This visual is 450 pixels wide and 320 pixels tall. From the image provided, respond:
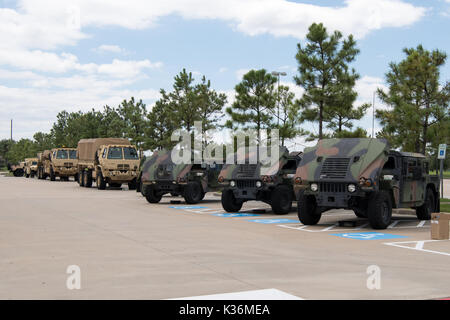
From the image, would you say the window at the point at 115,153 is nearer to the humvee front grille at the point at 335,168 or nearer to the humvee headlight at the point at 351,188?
the humvee front grille at the point at 335,168

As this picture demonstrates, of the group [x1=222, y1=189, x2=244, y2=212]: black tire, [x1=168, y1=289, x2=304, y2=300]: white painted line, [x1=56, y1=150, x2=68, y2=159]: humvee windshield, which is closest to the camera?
[x1=168, y1=289, x2=304, y2=300]: white painted line

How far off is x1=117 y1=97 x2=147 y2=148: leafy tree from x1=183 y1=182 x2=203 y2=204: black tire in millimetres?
29117

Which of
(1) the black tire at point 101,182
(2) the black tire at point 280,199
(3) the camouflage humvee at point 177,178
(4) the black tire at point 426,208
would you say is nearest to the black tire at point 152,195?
(3) the camouflage humvee at point 177,178

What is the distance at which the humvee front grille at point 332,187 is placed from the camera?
1395cm

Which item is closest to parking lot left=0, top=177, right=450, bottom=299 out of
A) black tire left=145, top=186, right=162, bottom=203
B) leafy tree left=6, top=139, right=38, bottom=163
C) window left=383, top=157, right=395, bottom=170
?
window left=383, top=157, right=395, bottom=170

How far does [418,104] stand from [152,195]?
412 inches

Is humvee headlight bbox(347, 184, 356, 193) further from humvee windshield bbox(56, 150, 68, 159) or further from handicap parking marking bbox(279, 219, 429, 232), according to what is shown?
humvee windshield bbox(56, 150, 68, 159)

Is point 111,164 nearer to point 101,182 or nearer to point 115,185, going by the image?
point 101,182

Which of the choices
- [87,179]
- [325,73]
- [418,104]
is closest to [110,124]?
[87,179]

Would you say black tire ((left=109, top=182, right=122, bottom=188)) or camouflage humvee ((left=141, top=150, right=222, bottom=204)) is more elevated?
camouflage humvee ((left=141, top=150, right=222, bottom=204))

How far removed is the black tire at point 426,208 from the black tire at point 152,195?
9.96 metres

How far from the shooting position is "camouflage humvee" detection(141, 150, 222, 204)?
21891mm
